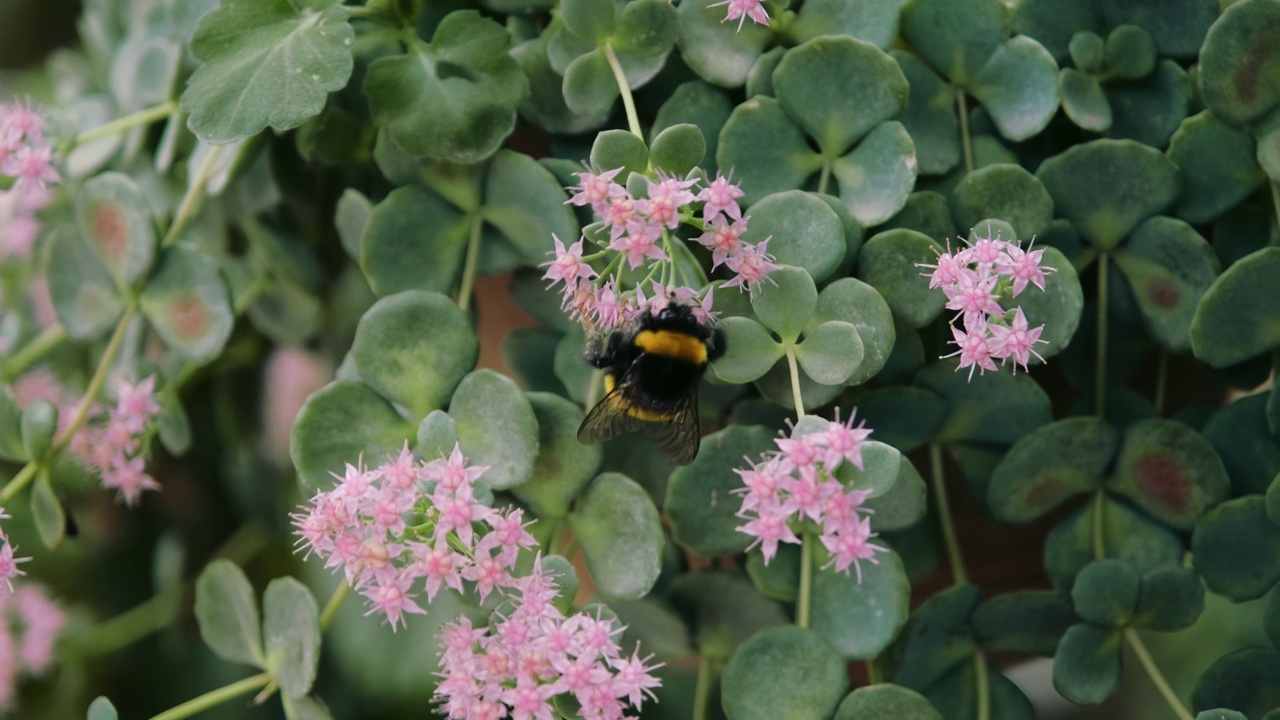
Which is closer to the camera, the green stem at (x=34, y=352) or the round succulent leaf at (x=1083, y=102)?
the round succulent leaf at (x=1083, y=102)

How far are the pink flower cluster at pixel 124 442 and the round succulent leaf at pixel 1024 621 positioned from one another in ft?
1.60

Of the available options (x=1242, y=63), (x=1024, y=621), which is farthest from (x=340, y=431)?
(x=1242, y=63)

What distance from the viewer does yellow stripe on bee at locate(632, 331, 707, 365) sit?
1.60 feet

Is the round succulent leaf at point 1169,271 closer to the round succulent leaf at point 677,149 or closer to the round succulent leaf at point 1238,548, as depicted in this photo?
the round succulent leaf at point 1238,548

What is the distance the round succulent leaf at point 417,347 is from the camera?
0.55 m

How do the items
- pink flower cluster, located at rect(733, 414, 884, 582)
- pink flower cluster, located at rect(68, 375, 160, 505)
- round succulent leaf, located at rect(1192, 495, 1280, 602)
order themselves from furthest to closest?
pink flower cluster, located at rect(68, 375, 160, 505) → round succulent leaf, located at rect(1192, 495, 1280, 602) → pink flower cluster, located at rect(733, 414, 884, 582)

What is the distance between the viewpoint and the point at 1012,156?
1.90 feet

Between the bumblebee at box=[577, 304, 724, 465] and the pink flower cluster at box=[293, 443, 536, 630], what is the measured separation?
6cm

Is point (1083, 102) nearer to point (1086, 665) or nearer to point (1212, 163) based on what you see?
point (1212, 163)

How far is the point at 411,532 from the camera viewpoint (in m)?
0.48

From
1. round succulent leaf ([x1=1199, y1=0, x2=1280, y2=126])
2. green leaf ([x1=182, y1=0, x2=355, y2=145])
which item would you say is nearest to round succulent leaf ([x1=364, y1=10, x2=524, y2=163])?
green leaf ([x1=182, y1=0, x2=355, y2=145])

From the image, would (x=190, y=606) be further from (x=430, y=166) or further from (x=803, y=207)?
(x=803, y=207)

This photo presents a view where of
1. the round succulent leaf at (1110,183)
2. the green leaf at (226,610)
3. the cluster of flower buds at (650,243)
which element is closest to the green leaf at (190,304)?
the green leaf at (226,610)

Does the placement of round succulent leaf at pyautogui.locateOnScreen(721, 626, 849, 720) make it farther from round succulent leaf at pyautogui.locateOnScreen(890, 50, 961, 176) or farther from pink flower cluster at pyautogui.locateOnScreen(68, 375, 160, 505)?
pink flower cluster at pyautogui.locateOnScreen(68, 375, 160, 505)
